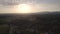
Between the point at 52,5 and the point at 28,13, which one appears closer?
the point at 28,13

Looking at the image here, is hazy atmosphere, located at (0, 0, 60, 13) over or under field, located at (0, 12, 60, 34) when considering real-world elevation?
over

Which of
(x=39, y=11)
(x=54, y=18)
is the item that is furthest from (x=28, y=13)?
(x=54, y=18)

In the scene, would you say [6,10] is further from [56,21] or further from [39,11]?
[56,21]

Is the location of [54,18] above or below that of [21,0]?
below

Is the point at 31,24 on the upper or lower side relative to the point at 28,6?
lower

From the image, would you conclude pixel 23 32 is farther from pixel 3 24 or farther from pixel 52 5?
pixel 52 5

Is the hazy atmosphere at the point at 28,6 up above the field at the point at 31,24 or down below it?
above
